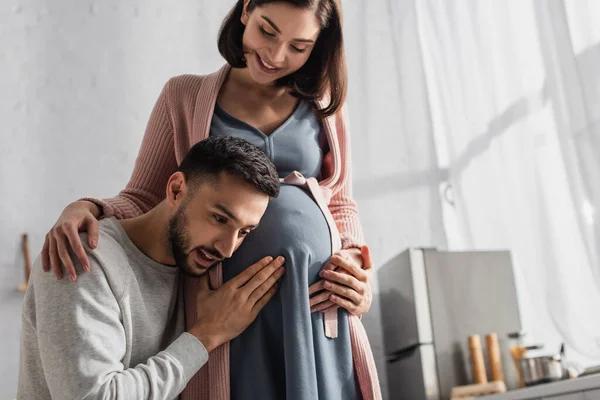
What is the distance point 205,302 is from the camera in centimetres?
114

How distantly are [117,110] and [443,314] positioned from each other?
147 cm

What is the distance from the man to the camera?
0.96 m

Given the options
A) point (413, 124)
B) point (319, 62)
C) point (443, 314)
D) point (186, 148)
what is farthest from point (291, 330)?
point (413, 124)

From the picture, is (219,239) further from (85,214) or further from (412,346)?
(412,346)

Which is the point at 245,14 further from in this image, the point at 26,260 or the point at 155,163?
the point at 26,260

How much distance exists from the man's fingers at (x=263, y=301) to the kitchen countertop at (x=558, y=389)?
1.04m

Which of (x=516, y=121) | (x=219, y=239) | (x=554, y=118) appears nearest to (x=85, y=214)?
(x=219, y=239)

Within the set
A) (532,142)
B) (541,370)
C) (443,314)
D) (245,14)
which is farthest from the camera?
(443,314)

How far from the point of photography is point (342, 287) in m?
1.14

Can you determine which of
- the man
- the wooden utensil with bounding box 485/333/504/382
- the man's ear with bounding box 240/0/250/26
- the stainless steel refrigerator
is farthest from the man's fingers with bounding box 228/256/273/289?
the wooden utensil with bounding box 485/333/504/382

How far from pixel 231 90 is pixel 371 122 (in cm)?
185

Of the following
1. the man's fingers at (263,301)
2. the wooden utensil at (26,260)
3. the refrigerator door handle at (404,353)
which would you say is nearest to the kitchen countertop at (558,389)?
the refrigerator door handle at (404,353)

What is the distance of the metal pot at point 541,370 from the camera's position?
217cm

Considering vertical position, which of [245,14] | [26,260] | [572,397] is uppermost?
[245,14]
